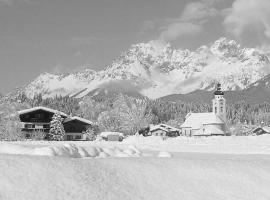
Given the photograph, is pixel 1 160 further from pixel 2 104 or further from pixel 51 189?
pixel 2 104

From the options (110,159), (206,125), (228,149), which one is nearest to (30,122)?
(206,125)

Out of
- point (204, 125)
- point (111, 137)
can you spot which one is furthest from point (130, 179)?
point (204, 125)

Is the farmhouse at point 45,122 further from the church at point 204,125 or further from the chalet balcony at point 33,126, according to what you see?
the church at point 204,125

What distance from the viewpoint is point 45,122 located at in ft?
364

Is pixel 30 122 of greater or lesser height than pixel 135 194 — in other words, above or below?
above

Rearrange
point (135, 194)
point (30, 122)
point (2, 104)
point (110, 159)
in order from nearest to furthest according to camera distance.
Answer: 1. point (135, 194)
2. point (110, 159)
3. point (30, 122)
4. point (2, 104)

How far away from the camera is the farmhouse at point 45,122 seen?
109312 mm

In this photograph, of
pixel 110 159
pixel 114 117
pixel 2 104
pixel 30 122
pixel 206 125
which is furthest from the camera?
pixel 114 117

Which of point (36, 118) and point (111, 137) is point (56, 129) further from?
point (111, 137)

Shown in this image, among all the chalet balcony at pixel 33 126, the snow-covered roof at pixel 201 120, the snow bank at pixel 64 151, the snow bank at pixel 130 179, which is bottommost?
the snow bank at pixel 130 179

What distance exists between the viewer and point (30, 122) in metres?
110

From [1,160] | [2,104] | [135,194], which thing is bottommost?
[135,194]

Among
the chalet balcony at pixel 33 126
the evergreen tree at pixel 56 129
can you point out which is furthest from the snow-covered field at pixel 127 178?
the chalet balcony at pixel 33 126

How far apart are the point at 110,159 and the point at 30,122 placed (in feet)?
305
